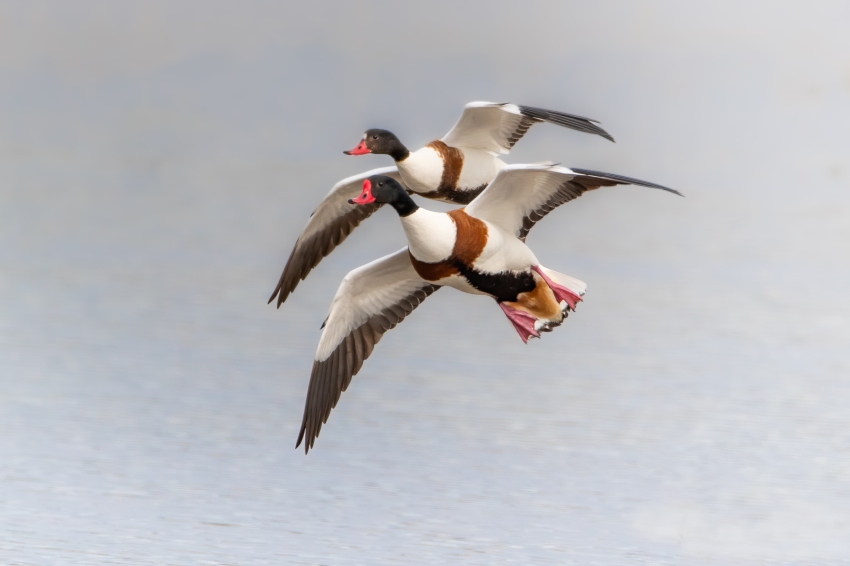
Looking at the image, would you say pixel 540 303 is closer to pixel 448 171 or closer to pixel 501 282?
pixel 501 282

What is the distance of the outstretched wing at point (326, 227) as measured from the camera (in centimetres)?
718

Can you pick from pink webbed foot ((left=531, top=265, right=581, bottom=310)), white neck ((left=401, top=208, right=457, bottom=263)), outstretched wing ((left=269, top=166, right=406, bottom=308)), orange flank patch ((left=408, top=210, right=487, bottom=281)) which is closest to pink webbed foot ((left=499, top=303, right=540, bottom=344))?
pink webbed foot ((left=531, top=265, right=581, bottom=310))

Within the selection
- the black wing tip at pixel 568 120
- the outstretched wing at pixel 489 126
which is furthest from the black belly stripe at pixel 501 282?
the outstretched wing at pixel 489 126

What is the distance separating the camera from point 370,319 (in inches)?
256

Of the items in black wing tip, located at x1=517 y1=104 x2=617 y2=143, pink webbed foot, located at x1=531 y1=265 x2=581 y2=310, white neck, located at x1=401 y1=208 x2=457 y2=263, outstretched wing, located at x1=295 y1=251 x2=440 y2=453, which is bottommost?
outstretched wing, located at x1=295 y1=251 x2=440 y2=453

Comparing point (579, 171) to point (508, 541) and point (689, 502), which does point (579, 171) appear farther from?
point (689, 502)

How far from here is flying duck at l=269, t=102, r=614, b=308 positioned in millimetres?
6895

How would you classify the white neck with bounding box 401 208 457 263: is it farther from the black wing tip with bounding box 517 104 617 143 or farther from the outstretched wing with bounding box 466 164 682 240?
the black wing tip with bounding box 517 104 617 143

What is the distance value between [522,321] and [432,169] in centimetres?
103

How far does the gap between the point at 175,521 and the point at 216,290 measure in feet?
15.7

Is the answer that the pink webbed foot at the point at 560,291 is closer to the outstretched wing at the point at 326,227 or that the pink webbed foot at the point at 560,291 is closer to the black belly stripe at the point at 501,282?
the black belly stripe at the point at 501,282

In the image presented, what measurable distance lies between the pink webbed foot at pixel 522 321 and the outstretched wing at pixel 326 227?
1091 mm

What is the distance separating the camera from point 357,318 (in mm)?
6523

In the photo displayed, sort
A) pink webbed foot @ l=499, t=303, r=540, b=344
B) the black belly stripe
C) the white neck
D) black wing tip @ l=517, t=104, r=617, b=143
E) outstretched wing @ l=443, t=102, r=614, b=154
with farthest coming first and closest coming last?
outstretched wing @ l=443, t=102, r=614, b=154 → pink webbed foot @ l=499, t=303, r=540, b=344 → black wing tip @ l=517, t=104, r=617, b=143 → the black belly stripe → the white neck
